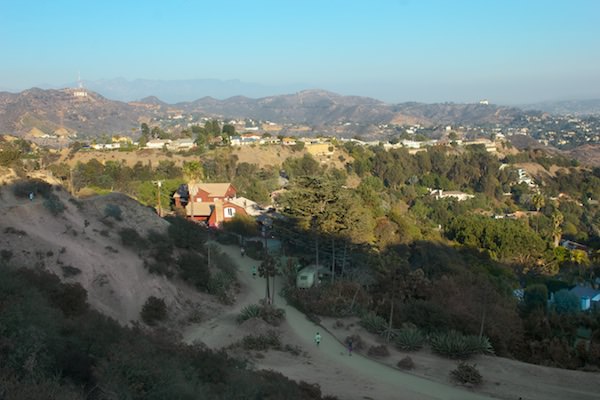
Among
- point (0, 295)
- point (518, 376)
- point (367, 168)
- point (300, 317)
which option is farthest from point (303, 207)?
point (367, 168)

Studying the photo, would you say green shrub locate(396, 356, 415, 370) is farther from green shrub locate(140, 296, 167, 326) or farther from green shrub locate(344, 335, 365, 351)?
green shrub locate(140, 296, 167, 326)

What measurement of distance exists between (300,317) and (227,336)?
345 centimetres

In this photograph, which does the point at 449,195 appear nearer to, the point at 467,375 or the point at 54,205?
the point at 54,205

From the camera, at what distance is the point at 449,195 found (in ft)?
206

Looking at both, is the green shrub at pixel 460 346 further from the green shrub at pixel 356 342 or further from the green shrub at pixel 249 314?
the green shrub at pixel 249 314

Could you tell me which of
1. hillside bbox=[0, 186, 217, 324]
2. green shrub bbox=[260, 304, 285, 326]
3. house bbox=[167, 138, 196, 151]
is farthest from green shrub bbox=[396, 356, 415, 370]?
house bbox=[167, 138, 196, 151]

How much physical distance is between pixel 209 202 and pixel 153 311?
848 inches

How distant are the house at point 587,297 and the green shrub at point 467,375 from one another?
46.7ft

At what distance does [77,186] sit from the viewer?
131ft

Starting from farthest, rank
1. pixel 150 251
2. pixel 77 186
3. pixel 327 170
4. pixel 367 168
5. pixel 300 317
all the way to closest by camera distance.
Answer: pixel 367 168 → pixel 327 170 → pixel 77 186 → pixel 150 251 → pixel 300 317

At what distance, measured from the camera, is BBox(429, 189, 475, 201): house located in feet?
202

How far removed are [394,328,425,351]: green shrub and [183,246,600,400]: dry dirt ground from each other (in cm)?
30

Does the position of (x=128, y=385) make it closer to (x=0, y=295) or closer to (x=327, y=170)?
(x=0, y=295)

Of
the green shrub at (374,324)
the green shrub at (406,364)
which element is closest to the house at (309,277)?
the green shrub at (374,324)
